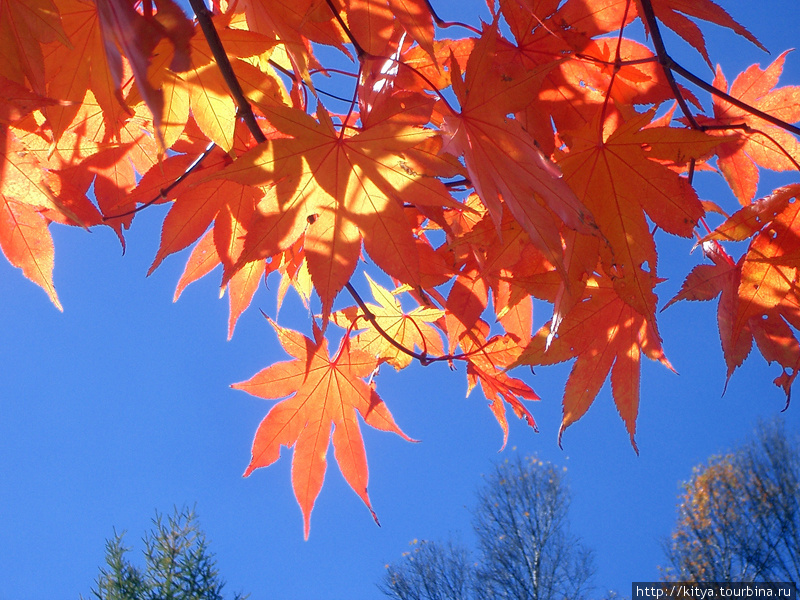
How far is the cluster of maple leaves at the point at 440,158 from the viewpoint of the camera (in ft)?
1.32

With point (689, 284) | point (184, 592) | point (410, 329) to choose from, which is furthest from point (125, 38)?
point (184, 592)

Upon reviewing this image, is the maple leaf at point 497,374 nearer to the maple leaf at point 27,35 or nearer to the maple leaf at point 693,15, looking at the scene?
the maple leaf at point 693,15

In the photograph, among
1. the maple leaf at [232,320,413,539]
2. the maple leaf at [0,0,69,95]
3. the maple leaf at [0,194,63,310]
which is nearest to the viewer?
the maple leaf at [0,0,69,95]

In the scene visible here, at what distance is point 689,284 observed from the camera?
48cm

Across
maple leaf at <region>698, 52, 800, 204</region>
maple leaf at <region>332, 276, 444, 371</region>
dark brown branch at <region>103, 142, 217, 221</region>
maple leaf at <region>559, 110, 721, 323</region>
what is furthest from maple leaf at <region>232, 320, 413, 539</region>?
maple leaf at <region>698, 52, 800, 204</region>

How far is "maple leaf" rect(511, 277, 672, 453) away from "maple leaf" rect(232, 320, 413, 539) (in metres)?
0.22

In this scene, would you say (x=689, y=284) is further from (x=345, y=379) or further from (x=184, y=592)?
(x=184, y=592)

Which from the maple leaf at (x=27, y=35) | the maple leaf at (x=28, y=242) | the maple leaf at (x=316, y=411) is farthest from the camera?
the maple leaf at (x=316, y=411)

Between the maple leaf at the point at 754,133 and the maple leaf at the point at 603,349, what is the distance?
0.54 ft

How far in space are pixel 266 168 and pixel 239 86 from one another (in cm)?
6

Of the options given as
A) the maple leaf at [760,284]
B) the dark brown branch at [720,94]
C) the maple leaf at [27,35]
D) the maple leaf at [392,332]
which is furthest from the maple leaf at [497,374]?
the maple leaf at [27,35]

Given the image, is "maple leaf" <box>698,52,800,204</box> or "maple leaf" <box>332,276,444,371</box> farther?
"maple leaf" <box>332,276,444,371</box>

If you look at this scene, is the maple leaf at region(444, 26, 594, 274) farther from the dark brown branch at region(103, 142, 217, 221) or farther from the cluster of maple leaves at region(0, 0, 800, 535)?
the dark brown branch at region(103, 142, 217, 221)

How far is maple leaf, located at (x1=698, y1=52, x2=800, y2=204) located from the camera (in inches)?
21.5
